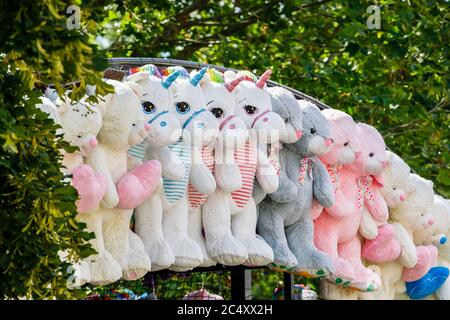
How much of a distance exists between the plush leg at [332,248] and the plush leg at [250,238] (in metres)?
0.46

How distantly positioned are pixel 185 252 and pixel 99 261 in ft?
1.27

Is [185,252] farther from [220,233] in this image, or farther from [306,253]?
[306,253]

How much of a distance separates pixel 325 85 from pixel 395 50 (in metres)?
0.83

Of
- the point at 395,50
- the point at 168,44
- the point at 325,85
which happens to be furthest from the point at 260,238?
the point at 168,44

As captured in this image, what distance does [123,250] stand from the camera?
4520 millimetres

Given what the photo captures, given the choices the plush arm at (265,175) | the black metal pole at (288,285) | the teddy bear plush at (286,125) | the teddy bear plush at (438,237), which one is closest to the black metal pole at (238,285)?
the black metal pole at (288,285)

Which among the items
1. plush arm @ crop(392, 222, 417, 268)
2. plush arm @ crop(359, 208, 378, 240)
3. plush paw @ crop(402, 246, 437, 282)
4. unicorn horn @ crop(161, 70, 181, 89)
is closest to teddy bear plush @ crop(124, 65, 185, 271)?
unicorn horn @ crop(161, 70, 181, 89)

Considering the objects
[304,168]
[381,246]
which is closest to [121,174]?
[304,168]

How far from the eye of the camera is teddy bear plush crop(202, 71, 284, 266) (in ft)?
15.7

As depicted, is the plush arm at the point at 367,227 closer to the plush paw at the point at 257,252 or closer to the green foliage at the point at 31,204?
the plush paw at the point at 257,252

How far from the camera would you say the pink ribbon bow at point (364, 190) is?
5.54 meters

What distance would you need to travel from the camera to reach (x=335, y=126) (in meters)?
5.39

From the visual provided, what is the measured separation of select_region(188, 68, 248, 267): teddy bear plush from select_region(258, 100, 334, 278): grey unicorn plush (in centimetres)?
30
